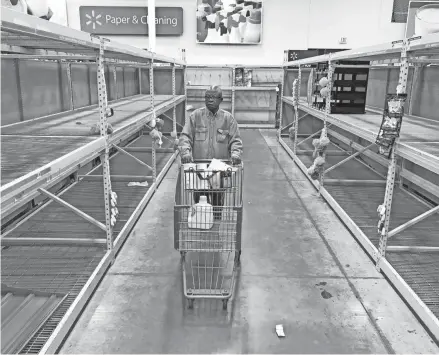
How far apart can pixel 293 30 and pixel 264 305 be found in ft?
33.3

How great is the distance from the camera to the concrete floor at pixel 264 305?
254cm

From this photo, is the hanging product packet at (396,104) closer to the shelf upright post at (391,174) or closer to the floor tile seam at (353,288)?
the shelf upright post at (391,174)

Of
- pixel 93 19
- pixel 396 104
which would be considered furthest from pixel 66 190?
pixel 93 19

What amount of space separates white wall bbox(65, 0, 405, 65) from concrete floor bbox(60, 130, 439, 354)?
26.6 ft

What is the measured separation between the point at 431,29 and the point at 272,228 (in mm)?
2539

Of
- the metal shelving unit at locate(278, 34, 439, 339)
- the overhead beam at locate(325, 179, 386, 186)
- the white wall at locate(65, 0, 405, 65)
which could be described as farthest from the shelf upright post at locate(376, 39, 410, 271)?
the white wall at locate(65, 0, 405, 65)

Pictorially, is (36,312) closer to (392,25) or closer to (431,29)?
(431,29)

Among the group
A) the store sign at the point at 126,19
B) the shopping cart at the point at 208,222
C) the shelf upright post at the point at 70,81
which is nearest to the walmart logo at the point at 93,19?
the store sign at the point at 126,19

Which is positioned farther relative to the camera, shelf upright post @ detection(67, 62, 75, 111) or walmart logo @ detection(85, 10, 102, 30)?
walmart logo @ detection(85, 10, 102, 30)

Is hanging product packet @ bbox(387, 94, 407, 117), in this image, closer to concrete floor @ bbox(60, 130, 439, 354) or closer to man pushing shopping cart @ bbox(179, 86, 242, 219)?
man pushing shopping cart @ bbox(179, 86, 242, 219)

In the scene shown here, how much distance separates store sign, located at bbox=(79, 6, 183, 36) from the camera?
11008 millimetres

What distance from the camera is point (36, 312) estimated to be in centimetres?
272

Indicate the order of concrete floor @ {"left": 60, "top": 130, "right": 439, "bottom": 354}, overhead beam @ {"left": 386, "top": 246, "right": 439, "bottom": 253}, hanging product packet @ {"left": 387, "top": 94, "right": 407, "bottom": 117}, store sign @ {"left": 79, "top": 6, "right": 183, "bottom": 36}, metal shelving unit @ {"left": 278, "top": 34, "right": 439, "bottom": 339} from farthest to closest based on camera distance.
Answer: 1. store sign @ {"left": 79, "top": 6, "right": 183, "bottom": 36}
2. overhead beam @ {"left": 386, "top": 246, "right": 439, "bottom": 253}
3. hanging product packet @ {"left": 387, "top": 94, "right": 407, "bottom": 117}
4. metal shelving unit @ {"left": 278, "top": 34, "right": 439, "bottom": 339}
5. concrete floor @ {"left": 60, "top": 130, "right": 439, "bottom": 354}

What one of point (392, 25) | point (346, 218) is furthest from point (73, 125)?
point (392, 25)
